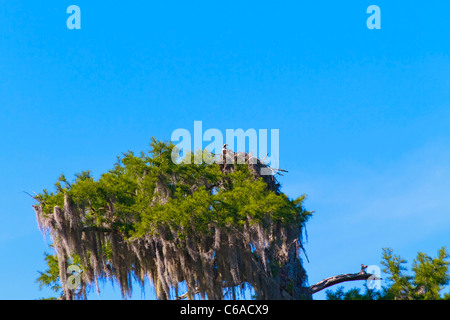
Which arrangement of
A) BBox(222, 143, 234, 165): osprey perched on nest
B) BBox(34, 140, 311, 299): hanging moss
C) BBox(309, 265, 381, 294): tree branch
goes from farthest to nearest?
BBox(222, 143, 234, 165): osprey perched on nest → BBox(309, 265, 381, 294): tree branch → BBox(34, 140, 311, 299): hanging moss

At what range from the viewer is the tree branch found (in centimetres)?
3309

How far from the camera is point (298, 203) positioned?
107 ft

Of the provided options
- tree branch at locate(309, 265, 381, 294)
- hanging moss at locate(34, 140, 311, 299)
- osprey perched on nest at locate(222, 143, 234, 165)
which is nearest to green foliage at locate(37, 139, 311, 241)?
hanging moss at locate(34, 140, 311, 299)

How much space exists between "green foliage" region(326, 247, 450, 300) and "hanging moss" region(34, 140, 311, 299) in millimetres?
3722

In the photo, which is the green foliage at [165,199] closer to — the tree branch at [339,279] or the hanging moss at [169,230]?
the hanging moss at [169,230]

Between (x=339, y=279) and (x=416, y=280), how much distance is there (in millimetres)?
4349

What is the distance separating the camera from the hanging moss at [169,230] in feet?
95.2

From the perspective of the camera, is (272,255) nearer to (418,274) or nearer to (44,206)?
(418,274)

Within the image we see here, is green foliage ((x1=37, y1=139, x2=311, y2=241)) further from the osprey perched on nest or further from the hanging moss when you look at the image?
the osprey perched on nest

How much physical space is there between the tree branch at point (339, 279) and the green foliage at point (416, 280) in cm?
180

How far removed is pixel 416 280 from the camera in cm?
3012

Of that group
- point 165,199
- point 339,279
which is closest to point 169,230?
point 165,199

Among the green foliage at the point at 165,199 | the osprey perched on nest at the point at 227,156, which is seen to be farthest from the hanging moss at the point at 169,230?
the osprey perched on nest at the point at 227,156

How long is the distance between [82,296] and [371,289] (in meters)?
13.1
